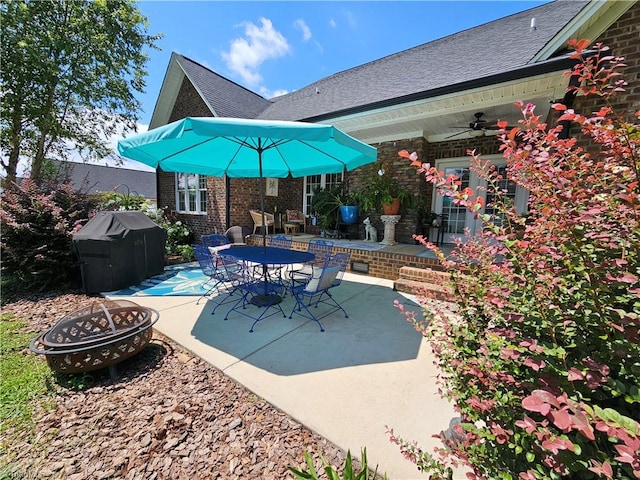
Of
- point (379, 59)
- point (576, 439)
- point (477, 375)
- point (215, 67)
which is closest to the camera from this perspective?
point (576, 439)

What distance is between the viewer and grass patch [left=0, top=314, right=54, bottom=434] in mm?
2143

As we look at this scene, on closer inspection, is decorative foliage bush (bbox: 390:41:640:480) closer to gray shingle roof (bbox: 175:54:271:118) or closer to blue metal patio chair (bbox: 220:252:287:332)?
blue metal patio chair (bbox: 220:252:287:332)

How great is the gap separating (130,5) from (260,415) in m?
14.6

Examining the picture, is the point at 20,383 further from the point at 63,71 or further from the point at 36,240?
the point at 63,71

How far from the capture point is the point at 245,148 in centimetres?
514

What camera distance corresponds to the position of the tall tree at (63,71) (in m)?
8.32

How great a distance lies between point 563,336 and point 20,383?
4.24 m

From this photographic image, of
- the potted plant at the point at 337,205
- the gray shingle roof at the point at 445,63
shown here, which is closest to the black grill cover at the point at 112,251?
the potted plant at the point at 337,205

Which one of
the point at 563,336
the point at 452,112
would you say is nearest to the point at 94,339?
the point at 563,336

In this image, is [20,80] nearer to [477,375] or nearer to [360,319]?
[360,319]

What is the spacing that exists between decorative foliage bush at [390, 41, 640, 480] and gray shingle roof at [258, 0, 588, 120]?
4.43 m

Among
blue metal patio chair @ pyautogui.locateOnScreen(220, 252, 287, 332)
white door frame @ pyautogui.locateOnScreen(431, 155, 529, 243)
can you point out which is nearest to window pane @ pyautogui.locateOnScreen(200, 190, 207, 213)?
blue metal patio chair @ pyautogui.locateOnScreen(220, 252, 287, 332)

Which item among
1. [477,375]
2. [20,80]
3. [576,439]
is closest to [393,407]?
[477,375]

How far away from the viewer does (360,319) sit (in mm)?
3971
